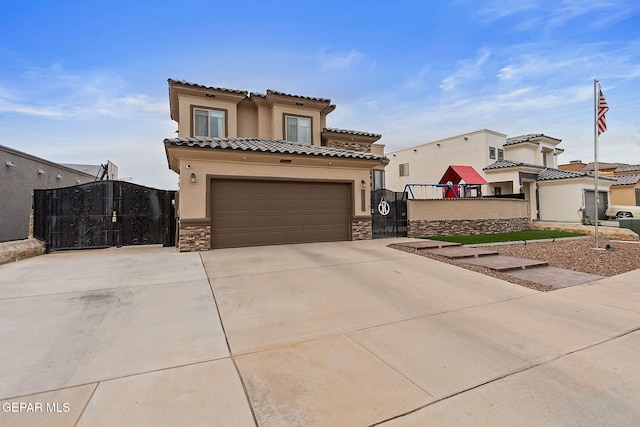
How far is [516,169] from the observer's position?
2158 cm

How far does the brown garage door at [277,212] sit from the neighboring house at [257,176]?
36 mm

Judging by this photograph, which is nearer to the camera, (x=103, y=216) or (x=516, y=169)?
(x=103, y=216)

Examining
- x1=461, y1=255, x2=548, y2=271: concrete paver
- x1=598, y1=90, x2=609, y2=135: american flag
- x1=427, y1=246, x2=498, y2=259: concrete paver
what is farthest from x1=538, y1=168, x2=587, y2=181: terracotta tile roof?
x1=461, y1=255, x2=548, y2=271: concrete paver

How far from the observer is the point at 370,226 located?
12.5 metres

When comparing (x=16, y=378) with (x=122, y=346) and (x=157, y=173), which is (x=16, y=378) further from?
(x=157, y=173)

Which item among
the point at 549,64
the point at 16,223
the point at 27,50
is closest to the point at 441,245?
the point at 549,64

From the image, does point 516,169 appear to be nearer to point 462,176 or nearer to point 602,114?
point 462,176

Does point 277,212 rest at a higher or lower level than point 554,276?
higher

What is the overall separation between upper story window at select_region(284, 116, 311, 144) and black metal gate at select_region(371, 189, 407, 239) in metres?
5.37

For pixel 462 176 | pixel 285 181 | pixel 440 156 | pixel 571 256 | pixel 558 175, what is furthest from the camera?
pixel 440 156

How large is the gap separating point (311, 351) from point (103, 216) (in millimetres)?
10345

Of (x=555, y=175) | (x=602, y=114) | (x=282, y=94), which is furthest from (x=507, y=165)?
(x=282, y=94)

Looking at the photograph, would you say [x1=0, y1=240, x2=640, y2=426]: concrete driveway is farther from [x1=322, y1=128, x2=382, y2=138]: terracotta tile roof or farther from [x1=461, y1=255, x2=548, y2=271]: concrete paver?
[x1=322, y1=128, x2=382, y2=138]: terracotta tile roof

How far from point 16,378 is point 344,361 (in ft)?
10.7
